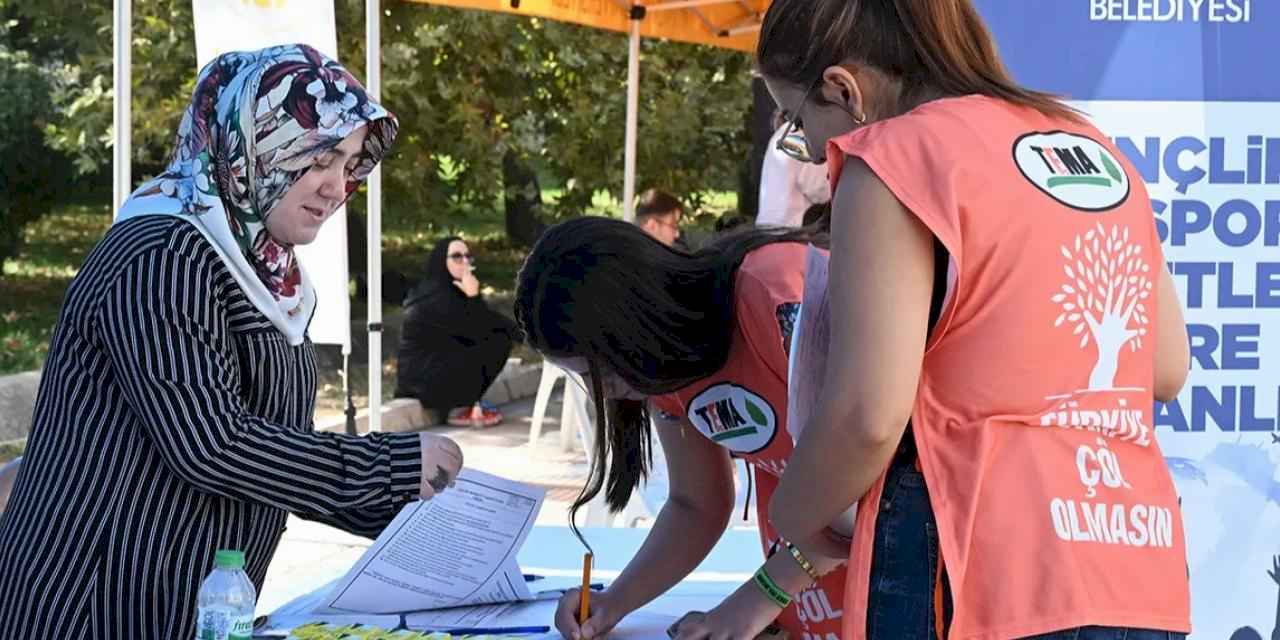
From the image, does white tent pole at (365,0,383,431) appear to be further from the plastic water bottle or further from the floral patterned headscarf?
the plastic water bottle

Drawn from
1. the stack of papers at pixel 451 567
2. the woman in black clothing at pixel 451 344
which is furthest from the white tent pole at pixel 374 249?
the stack of papers at pixel 451 567

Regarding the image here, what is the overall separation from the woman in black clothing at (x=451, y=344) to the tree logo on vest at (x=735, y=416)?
736cm

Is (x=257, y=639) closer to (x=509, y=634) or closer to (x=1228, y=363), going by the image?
(x=509, y=634)

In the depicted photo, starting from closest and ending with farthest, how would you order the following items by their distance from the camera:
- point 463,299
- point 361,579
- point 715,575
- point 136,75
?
point 361,579
point 715,575
point 463,299
point 136,75

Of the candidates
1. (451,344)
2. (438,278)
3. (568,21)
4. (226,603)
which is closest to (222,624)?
(226,603)

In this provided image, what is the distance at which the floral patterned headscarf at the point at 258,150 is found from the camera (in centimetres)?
173

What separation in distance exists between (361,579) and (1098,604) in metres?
1.17

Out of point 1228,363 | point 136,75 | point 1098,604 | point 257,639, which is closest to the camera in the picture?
point 1098,604

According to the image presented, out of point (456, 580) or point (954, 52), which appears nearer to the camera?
point (954, 52)

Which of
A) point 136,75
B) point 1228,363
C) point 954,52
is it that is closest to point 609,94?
point 136,75

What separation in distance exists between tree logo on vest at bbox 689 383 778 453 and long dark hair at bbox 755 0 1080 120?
0.54m

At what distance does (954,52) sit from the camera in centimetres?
131

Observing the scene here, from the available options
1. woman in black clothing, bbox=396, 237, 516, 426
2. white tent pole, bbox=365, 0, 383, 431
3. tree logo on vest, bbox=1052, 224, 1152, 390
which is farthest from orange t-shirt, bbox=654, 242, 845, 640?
woman in black clothing, bbox=396, 237, 516, 426

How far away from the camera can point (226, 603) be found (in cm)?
158
